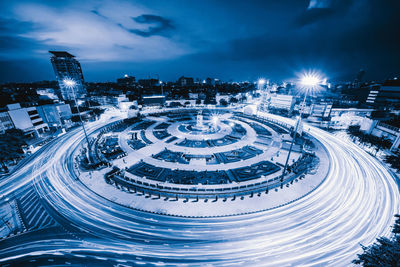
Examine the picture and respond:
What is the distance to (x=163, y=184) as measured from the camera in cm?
2878

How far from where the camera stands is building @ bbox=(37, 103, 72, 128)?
55703 mm

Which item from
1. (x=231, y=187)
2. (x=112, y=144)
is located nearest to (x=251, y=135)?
(x=231, y=187)

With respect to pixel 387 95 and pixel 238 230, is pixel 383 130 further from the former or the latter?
pixel 238 230

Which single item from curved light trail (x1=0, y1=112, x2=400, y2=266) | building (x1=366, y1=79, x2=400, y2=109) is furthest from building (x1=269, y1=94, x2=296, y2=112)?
curved light trail (x1=0, y1=112, x2=400, y2=266)

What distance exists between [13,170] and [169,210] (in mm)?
37233

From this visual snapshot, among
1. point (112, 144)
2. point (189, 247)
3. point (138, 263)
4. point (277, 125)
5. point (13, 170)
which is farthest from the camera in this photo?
point (277, 125)

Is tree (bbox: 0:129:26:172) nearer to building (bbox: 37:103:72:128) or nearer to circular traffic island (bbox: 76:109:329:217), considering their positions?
circular traffic island (bbox: 76:109:329:217)

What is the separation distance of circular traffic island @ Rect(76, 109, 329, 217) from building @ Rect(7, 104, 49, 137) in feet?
A: 64.3

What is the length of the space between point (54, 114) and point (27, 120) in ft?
31.1

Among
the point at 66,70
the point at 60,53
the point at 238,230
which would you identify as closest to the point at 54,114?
the point at 238,230

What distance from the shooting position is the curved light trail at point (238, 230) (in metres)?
17.3

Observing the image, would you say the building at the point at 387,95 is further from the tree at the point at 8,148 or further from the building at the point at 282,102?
the tree at the point at 8,148

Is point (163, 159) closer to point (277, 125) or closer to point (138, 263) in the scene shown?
point (138, 263)

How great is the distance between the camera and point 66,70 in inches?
4852
